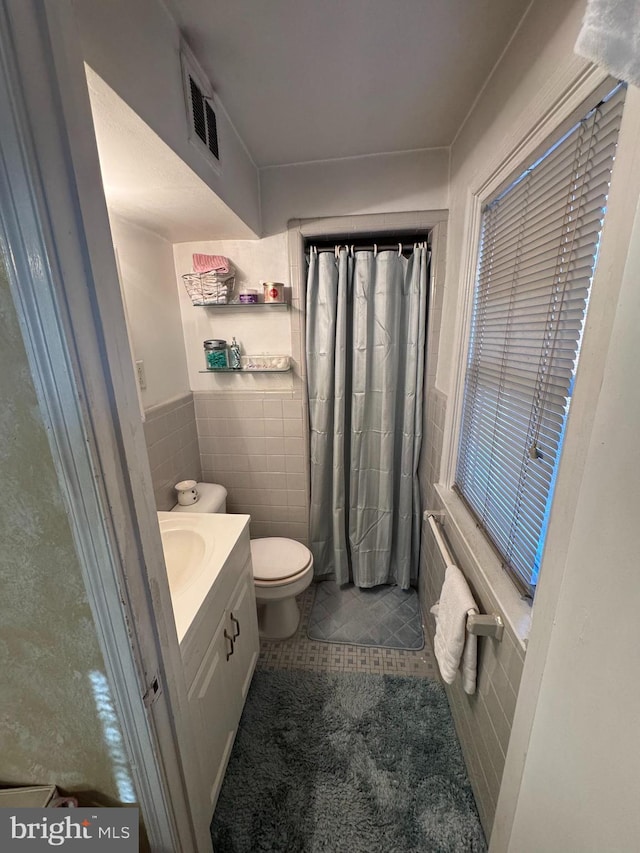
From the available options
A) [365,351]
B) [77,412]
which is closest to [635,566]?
[77,412]

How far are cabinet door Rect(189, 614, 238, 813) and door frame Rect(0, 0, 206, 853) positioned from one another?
0.29m

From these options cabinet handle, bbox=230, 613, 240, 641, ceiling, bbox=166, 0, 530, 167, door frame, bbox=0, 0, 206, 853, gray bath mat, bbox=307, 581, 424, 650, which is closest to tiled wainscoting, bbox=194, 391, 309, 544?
gray bath mat, bbox=307, 581, 424, 650

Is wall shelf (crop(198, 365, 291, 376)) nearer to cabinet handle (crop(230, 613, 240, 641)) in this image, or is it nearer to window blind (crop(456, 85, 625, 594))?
window blind (crop(456, 85, 625, 594))

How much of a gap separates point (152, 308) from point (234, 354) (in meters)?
0.45

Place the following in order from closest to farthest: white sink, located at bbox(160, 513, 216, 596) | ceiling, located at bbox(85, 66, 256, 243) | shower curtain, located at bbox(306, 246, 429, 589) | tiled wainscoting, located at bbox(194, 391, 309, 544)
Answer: ceiling, located at bbox(85, 66, 256, 243) < white sink, located at bbox(160, 513, 216, 596) < shower curtain, located at bbox(306, 246, 429, 589) < tiled wainscoting, located at bbox(194, 391, 309, 544)

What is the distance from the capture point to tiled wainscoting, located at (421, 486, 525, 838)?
84cm

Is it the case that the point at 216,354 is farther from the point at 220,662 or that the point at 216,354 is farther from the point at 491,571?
the point at 491,571

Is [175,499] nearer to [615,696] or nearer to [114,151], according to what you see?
[114,151]

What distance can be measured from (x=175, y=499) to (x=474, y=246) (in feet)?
5.78

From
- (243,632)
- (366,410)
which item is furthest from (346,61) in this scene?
(243,632)

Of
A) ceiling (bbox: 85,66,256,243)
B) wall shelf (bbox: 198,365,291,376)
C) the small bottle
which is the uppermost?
ceiling (bbox: 85,66,256,243)

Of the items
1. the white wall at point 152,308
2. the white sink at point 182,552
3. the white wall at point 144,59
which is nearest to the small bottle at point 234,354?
the white wall at point 152,308

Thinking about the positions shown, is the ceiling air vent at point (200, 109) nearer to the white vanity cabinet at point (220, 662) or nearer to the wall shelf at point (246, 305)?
the wall shelf at point (246, 305)

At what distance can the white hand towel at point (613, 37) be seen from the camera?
28cm
